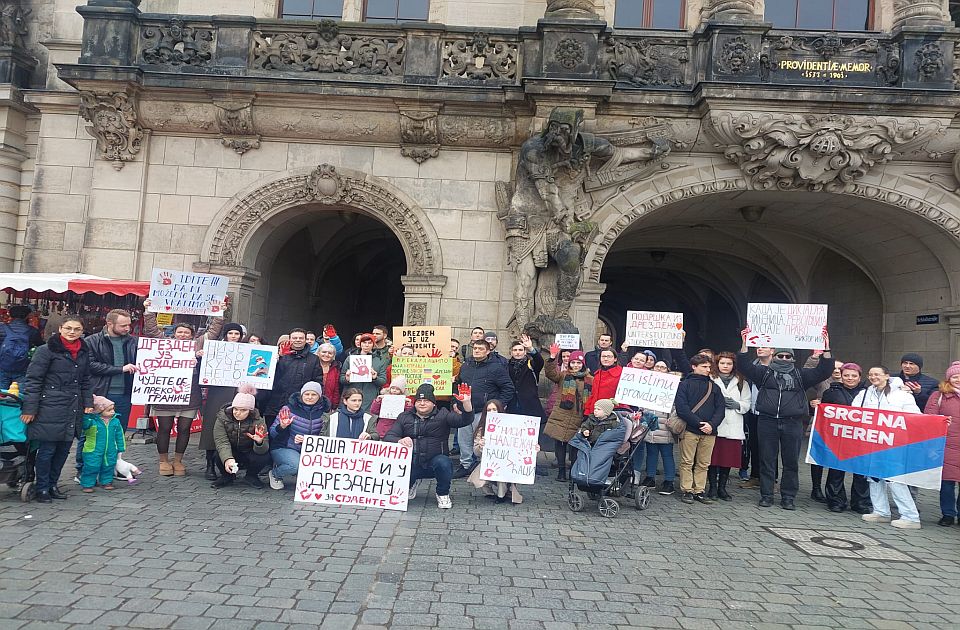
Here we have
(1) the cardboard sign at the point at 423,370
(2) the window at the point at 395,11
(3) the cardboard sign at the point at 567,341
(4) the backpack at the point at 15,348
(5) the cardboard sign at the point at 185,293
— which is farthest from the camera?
(2) the window at the point at 395,11

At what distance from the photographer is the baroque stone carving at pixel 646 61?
1136 cm

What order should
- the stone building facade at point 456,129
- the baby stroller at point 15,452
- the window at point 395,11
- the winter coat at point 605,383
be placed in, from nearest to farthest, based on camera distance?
the baby stroller at point 15,452
the winter coat at point 605,383
the stone building facade at point 456,129
the window at point 395,11

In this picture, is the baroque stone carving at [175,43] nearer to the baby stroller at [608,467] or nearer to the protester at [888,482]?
the baby stroller at [608,467]

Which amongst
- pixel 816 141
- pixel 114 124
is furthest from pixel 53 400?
pixel 816 141

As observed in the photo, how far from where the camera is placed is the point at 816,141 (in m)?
11.0

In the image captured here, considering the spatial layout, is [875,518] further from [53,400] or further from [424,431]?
[53,400]

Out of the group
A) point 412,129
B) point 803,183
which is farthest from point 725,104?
point 412,129

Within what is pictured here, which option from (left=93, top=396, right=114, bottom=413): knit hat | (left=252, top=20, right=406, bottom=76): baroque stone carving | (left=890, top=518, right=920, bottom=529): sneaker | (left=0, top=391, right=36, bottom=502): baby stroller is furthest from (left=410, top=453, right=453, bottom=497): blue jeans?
(left=252, top=20, right=406, bottom=76): baroque stone carving

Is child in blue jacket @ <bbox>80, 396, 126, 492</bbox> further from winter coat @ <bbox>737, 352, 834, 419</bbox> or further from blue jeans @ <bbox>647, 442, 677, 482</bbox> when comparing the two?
winter coat @ <bbox>737, 352, 834, 419</bbox>

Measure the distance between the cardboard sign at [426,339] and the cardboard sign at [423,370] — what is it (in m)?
0.68

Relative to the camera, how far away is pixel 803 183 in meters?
11.6

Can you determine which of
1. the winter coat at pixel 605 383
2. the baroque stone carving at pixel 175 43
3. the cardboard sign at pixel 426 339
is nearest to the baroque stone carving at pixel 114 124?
the baroque stone carving at pixel 175 43

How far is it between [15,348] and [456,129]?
7.60 metres

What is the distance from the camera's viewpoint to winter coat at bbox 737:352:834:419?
7203 millimetres
